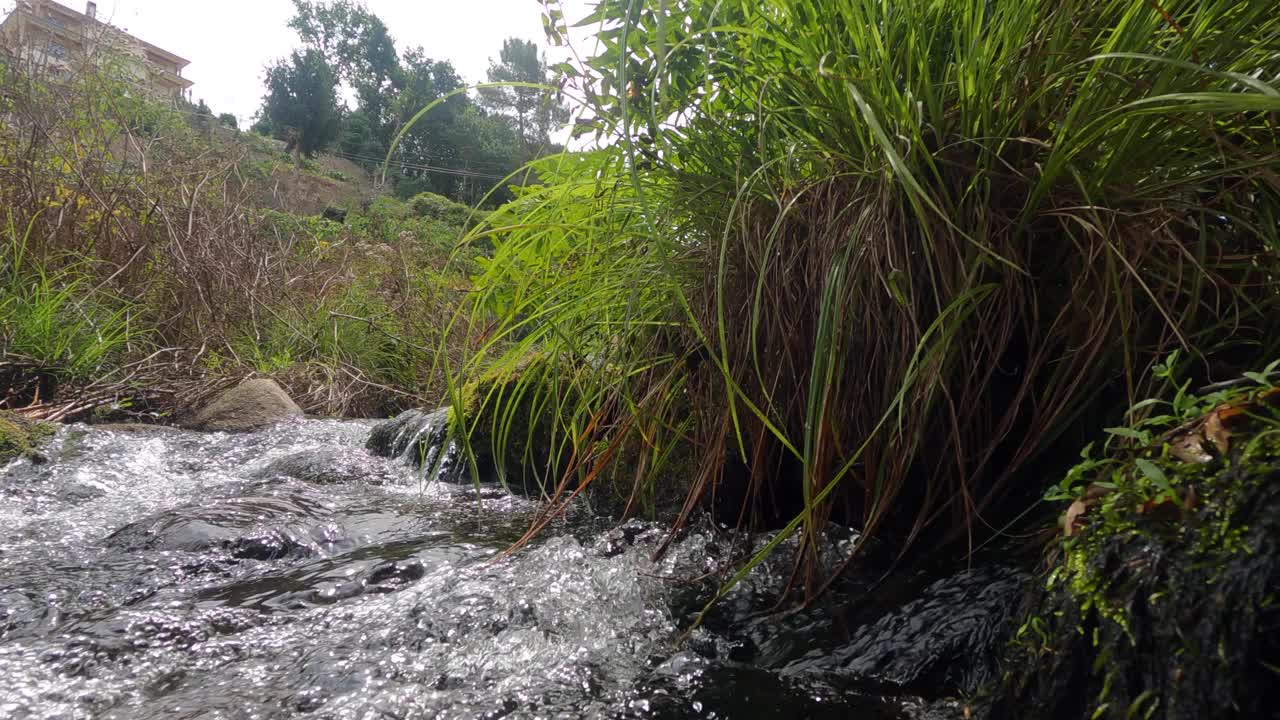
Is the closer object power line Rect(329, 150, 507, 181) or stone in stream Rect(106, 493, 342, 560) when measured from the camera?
stone in stream Rect(106, 493, 342, 560)

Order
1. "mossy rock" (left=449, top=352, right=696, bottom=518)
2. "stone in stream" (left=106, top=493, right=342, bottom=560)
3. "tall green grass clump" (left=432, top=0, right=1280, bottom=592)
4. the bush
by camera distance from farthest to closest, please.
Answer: the bush < "stone in stream" (left=106, top=493, right=342, bottom=560) < "mossy rock" (left=449, top=352, right=696, bottom=518) < "tall green grass clump" (left=432, top=0, right=1280, bottom=592)

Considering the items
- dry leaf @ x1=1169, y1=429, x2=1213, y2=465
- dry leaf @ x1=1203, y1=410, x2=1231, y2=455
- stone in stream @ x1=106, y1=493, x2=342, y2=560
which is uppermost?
dry leaf @ x1=1203, y1=410, x2=1231, y2=455

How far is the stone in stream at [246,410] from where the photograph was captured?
489cm

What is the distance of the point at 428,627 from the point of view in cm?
154

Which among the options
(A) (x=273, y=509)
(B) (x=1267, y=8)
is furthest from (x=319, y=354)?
(B) (x=1267, y=8)

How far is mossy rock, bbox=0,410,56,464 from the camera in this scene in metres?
3.22

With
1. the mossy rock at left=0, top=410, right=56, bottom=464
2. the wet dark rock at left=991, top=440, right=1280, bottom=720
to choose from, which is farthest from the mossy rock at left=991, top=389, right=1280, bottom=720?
the mossy rock at left=0, top=410, right=56, bottom=464

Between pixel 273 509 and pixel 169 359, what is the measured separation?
408cm

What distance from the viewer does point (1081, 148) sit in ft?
4.00

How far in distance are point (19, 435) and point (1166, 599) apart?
13.9 feet

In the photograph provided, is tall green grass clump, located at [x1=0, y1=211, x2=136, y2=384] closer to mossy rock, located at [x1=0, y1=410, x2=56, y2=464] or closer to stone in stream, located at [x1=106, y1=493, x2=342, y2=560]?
mossy rock, located at [x1=0, y1=410, x2=56, y2=464]

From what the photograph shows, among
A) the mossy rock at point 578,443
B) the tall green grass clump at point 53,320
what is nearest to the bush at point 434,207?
the tall green grass clump at point 53,320

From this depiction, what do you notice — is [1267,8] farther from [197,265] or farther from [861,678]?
[197,265]

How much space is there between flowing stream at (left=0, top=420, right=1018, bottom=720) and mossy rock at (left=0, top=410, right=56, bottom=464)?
0.93 metres
